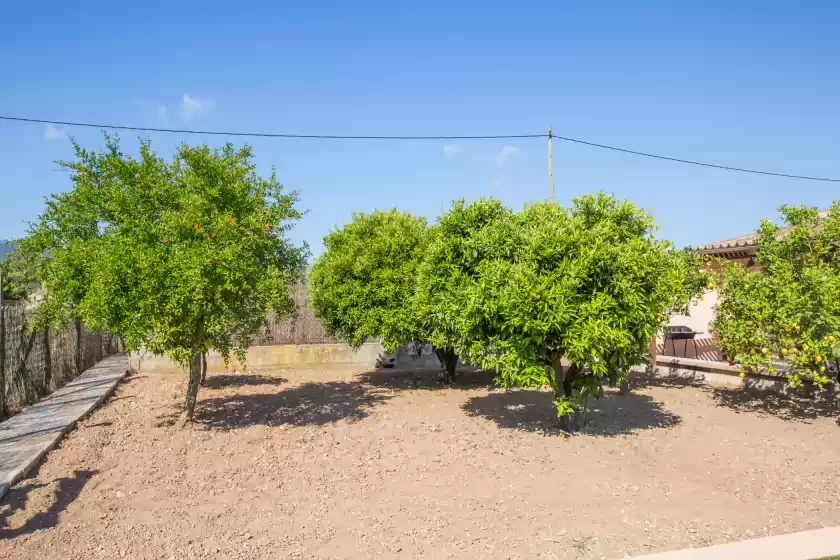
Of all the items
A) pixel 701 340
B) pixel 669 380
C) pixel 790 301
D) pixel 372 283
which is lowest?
pixel 669 380

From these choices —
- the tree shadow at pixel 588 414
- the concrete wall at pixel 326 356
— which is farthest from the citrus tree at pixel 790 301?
the concrete wall at pixel 326 356

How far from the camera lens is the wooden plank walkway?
748cm

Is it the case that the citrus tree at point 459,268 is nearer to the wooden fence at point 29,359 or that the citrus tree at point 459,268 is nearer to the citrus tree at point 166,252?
the citrus tree at point 166,252

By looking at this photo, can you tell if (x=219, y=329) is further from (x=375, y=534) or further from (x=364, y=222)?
(x=364, y=222)

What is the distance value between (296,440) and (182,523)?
11.1 ft

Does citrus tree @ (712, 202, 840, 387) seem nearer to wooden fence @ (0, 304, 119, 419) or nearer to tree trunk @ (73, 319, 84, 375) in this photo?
wooden fence @ (0, 304, 119, 419)

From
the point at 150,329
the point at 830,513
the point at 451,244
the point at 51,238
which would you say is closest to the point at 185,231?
the point at 150,329

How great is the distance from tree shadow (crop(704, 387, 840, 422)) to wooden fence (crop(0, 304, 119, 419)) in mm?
14634

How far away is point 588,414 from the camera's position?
1152 centimetres

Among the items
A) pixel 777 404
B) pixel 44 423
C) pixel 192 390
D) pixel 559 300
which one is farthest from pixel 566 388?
pixel 44 423

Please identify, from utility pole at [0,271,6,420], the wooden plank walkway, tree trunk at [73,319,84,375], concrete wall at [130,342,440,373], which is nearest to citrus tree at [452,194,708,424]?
the wooden plank walkway

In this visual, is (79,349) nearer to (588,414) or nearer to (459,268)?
(459,268)

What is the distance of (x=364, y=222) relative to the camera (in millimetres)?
14992

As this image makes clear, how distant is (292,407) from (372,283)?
11.4 feet
